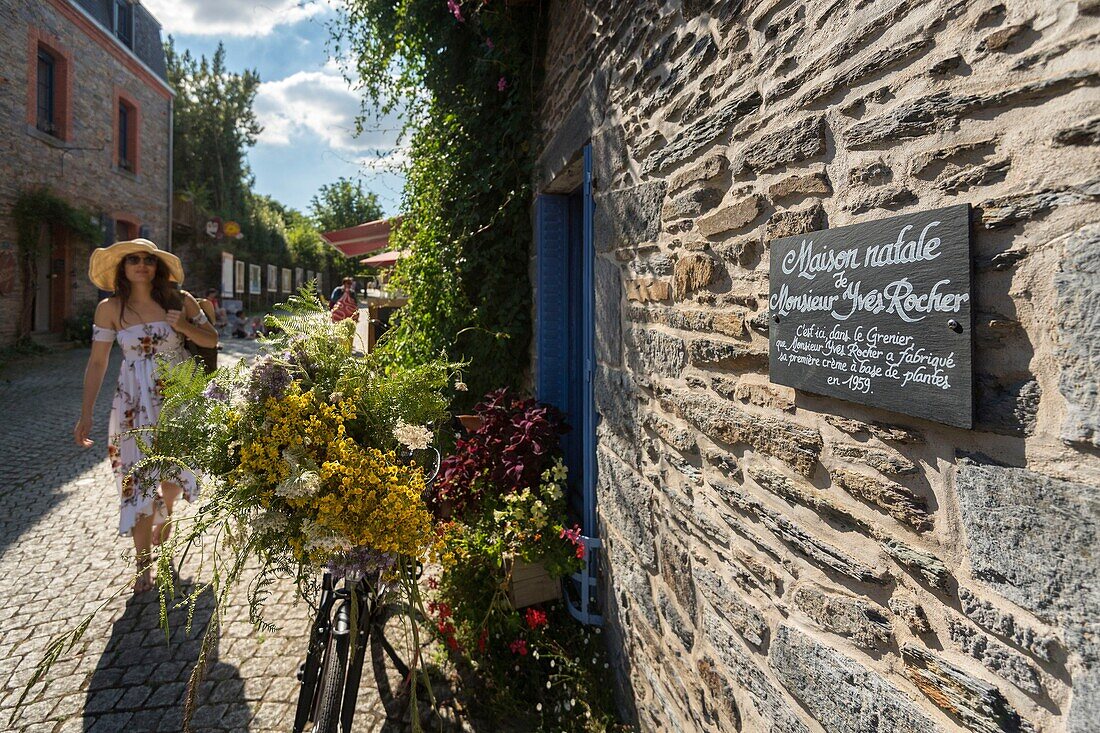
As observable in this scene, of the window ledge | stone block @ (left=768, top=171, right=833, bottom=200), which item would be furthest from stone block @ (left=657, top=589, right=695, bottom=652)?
the window ledge

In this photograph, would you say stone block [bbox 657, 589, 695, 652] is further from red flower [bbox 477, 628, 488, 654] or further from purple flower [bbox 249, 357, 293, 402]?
purple flower [bbox 249, 357, 293, 402]

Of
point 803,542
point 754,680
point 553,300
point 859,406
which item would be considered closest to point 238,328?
point 553,300

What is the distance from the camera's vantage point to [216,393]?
1.80 metres

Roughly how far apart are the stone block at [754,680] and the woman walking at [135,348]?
282 cm

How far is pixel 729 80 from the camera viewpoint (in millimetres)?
1684

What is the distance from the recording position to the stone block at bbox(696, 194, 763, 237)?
1.57 meters

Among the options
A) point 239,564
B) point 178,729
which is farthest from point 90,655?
point 239,564

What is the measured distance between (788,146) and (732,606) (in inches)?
48.6

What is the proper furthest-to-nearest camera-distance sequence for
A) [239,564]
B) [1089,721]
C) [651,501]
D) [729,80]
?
[651,501]
[729,80]
[239,564]
[1089,721]

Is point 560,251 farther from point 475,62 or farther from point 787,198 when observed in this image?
point 787,198

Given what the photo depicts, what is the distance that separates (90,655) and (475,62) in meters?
4.31

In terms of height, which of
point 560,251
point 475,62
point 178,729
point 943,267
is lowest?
point 178,729

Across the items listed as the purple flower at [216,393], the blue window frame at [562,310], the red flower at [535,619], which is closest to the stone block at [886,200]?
the purple flower at [216,393]

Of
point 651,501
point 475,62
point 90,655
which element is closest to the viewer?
point 651,501
